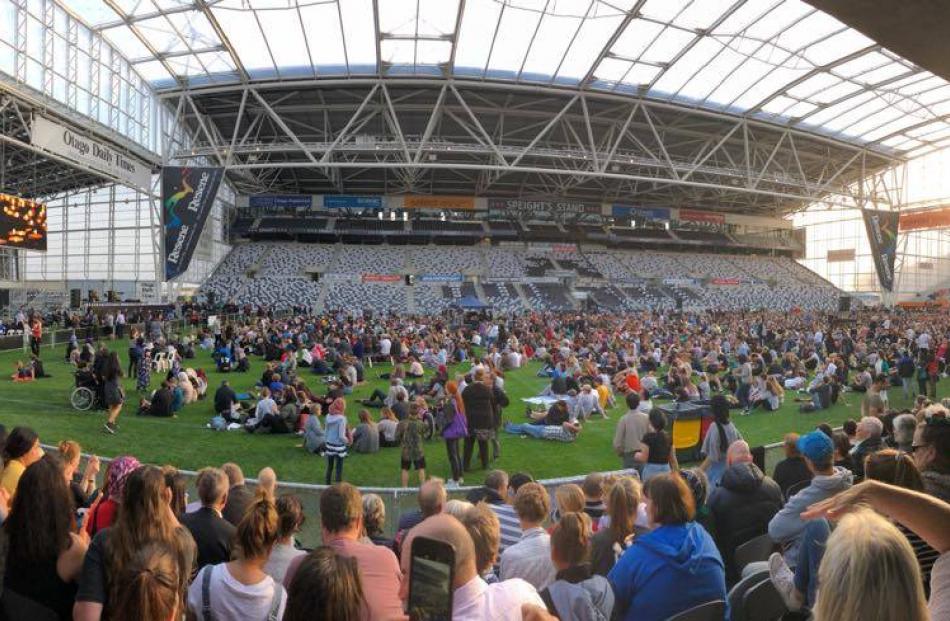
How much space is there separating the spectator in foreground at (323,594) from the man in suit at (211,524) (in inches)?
76.5

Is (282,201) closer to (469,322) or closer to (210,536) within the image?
(469,322)

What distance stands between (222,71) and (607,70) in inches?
667

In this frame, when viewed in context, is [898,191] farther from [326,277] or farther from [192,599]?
[192,599]

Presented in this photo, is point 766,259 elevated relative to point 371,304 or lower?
elevated

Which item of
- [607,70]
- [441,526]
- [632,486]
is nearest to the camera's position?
[441,526]

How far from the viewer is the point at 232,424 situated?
11.3 meters

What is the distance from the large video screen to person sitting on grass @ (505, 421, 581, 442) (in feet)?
68.3

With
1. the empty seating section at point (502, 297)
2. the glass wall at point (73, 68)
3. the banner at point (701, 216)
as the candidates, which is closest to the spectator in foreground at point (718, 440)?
the glass wall at point (73, 68)

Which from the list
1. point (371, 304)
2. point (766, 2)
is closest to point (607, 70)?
point (766, 2)

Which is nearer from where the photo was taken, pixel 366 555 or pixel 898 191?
pixel 366 555

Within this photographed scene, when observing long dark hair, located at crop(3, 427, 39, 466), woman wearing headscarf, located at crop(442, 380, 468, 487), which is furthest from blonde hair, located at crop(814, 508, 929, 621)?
woman wearing headscarf, located at crop(442, 380, 468, 487)

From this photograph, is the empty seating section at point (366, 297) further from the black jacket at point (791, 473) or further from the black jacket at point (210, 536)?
the black jacket at point (210, 536)

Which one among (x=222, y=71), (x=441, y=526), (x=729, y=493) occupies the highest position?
(x=222, y=71)

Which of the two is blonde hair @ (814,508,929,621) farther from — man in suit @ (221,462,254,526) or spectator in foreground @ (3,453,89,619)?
man in suit @ (221,462,254,526)
